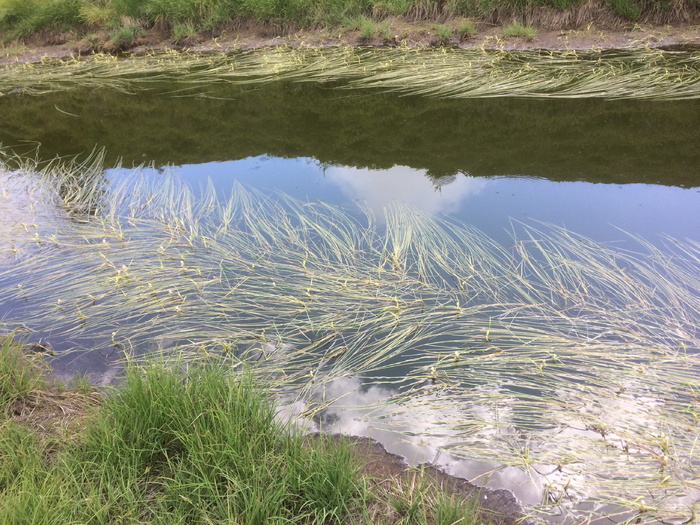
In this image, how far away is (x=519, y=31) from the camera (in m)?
8.13

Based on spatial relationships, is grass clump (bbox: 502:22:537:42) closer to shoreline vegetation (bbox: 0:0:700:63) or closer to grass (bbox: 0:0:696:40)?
shoreline vegetation (bbox: 0:0:700:63)

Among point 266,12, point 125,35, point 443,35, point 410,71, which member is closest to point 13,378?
point 410,71

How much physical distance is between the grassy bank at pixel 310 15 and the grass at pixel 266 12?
0.05ft

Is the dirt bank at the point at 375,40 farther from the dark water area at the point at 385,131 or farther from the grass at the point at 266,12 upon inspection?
the dark water area at the point at 385,131

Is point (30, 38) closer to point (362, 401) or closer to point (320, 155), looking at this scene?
point (320, 155)

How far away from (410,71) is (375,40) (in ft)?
7.34

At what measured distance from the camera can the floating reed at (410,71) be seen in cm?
622

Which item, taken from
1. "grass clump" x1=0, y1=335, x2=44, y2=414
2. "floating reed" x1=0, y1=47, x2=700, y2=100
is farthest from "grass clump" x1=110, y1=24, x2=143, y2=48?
"grass clump" x1=0, y1=335, x2=44, y2=414

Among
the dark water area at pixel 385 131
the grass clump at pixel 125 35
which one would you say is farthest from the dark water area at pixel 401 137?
the grass clump at pixel 125 35

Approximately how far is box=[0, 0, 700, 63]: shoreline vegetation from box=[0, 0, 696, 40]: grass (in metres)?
0.02

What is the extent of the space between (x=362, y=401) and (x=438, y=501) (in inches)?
29.3

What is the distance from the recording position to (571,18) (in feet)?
27.0

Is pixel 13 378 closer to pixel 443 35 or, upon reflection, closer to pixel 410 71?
pixel 410 71

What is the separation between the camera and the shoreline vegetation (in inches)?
311
